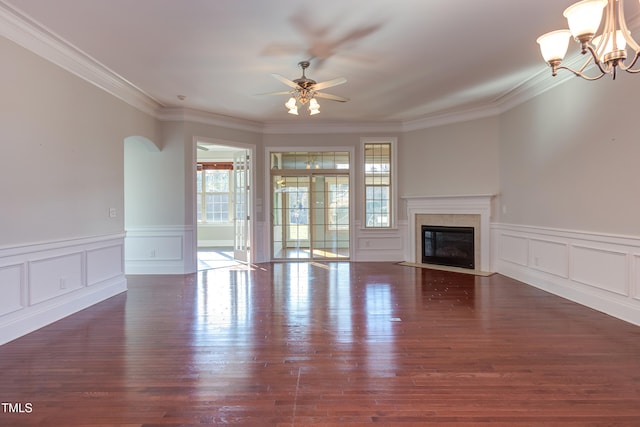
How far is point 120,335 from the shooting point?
10.4 feet

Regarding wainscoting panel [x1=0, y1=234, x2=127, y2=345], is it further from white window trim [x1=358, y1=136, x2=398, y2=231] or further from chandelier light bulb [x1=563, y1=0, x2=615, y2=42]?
chandelier light bulb [x1=563, y1=0, x2=615, y2=42]

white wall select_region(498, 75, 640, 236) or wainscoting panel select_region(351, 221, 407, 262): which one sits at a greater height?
white wall select_region(498, 75, 640, 236)

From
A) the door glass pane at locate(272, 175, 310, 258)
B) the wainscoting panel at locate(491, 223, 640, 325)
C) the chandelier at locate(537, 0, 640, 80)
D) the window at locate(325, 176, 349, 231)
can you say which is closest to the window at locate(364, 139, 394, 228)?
the window at locate(325, 176, 349, 231)

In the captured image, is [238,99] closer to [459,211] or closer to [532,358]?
[459,211]

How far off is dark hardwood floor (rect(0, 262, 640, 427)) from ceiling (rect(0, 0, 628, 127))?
9.59 ft

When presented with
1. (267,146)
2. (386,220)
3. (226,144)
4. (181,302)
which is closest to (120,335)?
(181,302)

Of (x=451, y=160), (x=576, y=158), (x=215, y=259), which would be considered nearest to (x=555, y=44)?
(x=576, y=158)

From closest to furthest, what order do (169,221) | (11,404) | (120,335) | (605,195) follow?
(11,404) < (120,335) < (605,195) < (169,221)

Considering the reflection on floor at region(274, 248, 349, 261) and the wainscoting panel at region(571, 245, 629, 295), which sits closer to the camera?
the wainscoting panel at region(571, 245, 629, 295)

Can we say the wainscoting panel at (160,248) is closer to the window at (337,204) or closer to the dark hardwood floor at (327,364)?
the dark hardwood floor at (327,364)

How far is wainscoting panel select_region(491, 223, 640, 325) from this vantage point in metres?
3.40

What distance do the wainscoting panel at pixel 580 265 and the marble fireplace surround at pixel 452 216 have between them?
0.36m

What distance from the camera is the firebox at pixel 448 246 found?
6242mm

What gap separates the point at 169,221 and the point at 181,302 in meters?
2.22
